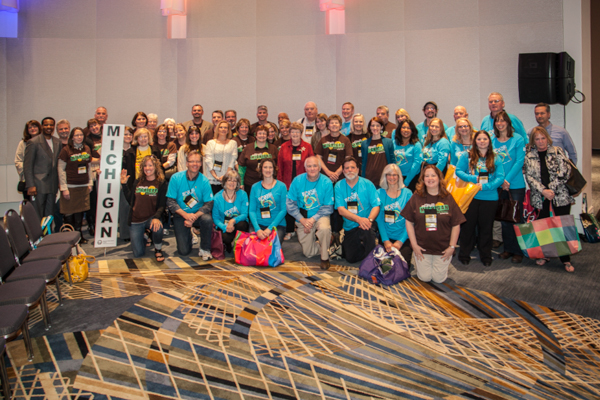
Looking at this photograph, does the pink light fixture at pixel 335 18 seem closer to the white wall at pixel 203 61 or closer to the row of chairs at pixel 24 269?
the white wall at pixel 203 61

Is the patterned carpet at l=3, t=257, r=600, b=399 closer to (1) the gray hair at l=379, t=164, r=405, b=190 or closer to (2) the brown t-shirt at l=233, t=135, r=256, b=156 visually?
Answer: (1) the gray hair at l=379, t=164, r=405, b=190

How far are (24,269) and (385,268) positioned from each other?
2.72 metres

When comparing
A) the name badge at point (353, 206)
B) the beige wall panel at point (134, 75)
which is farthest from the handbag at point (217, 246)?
the beige wall panel at point (134, 75)

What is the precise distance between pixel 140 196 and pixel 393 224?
2.67 meters

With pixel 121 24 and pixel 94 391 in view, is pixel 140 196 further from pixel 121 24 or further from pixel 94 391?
pixel 121 24

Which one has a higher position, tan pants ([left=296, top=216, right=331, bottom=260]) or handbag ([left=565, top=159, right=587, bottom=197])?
handbag ([left=565, top=159, right=587, bottom=197])

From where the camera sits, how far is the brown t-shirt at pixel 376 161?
5055mm

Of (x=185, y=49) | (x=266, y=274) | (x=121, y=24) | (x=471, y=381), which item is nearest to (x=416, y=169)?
(x=266, y=274)

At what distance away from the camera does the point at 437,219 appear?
387 cm

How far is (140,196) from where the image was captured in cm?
479

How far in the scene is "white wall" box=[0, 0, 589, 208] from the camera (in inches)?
272

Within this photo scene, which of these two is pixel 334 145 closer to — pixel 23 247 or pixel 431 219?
pixel 431 219

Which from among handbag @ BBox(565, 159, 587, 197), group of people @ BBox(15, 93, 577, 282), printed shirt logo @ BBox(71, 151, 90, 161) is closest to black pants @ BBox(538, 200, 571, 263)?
group of people @ BBox(15, 93, 577, 282)

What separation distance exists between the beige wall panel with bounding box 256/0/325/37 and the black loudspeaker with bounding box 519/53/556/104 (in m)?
3.10
